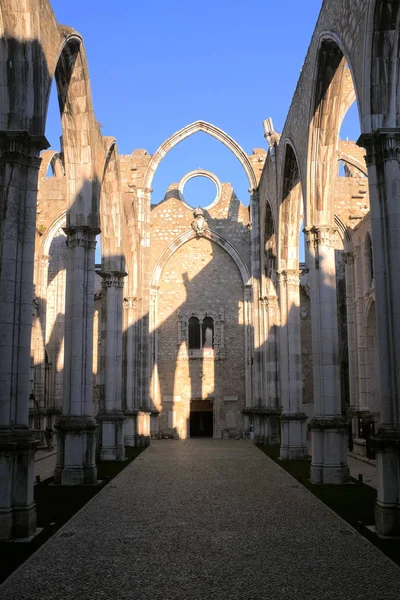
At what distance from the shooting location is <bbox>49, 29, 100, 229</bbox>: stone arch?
40.2 feet

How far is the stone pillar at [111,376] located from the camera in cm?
1612

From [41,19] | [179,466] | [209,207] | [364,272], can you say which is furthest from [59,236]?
[41,19]

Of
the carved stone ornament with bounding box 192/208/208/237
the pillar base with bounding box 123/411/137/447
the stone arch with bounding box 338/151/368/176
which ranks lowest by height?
the pillar base with bounding box 123/411/137/447

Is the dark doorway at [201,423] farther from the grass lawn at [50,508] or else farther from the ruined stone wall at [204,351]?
the grass lawn at [50,508]

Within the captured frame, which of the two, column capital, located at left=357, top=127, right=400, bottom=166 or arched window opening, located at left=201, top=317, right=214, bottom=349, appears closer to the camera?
column capital, located at left=357, top=127, right=400, bottom=166

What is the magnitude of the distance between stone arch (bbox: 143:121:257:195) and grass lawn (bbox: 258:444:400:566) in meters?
14.6

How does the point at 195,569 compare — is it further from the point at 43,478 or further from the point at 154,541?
the point at 43,478

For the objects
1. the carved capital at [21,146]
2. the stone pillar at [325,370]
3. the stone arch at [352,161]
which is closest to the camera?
the carved capital at [21,146]

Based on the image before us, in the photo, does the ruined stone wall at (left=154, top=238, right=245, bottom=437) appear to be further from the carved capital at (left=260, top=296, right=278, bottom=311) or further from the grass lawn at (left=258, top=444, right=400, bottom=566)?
the grass lawn at (left=258, top=444, right=400, bottom=566)

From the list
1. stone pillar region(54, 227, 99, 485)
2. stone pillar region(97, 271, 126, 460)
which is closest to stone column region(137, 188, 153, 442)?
stone pillar region(97, 271, 126, 460)

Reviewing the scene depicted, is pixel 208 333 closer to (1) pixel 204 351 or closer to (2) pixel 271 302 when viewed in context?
(1) pixel 204 351

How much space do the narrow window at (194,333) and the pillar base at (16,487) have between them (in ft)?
70.9

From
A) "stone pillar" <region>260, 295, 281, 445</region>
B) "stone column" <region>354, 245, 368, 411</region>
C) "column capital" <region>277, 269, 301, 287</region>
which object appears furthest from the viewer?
"stone column" <region>354, 245, 368, 411</region>

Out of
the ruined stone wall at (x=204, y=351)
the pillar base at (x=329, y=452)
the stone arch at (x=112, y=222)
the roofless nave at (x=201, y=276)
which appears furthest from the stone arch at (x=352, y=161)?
the pillar base at (x=329, y=452)
